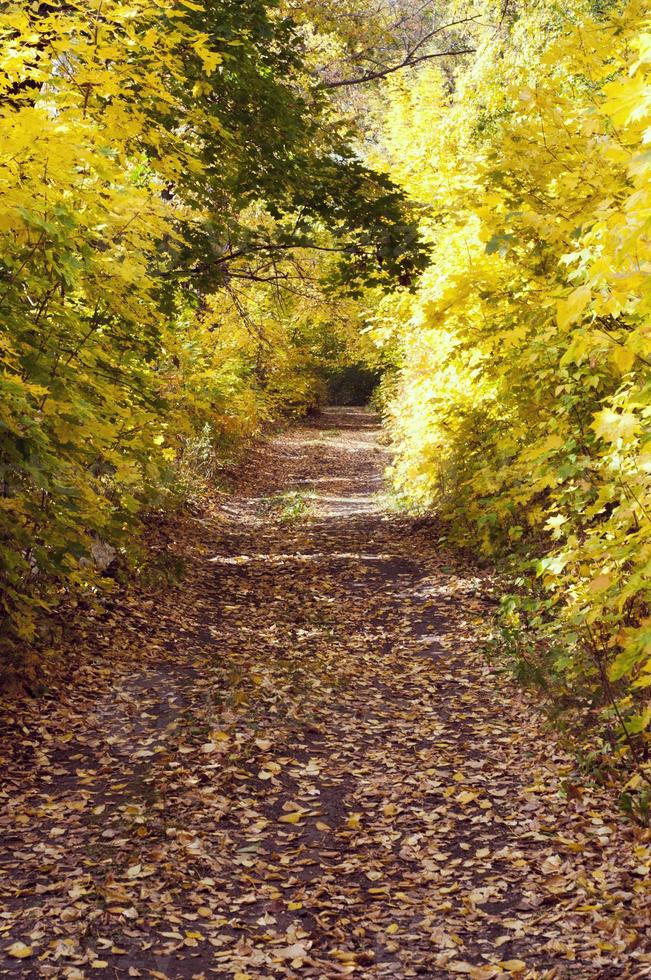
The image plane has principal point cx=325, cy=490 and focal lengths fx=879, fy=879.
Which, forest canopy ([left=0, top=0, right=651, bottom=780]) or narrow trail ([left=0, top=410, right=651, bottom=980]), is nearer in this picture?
narrow trail ([left=0, top=410, right=651, bottom=980])

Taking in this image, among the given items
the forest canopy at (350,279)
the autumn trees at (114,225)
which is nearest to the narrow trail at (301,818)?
the forest canopy at (350,279)

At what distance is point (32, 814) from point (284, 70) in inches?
315

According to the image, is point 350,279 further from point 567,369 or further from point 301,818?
point 301,818

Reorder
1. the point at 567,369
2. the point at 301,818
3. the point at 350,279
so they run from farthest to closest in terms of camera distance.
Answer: the point at 350,279
the point at 567,369
the point at 301,818

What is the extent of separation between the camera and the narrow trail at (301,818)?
367 cm

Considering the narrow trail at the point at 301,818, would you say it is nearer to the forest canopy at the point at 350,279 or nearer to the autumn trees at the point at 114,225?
the forest canopy at the point at 350,279

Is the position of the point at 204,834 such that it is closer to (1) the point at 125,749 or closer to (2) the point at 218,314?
(1) the point at 125,749

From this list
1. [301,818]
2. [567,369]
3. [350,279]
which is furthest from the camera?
[350,279]

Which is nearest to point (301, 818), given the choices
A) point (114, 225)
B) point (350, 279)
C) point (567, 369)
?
point (567, 369)

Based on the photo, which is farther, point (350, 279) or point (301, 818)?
point (350, 279)

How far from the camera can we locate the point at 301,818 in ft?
16.1

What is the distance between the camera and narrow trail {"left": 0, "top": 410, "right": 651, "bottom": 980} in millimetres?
3674

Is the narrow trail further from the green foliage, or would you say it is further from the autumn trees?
the autumn trees

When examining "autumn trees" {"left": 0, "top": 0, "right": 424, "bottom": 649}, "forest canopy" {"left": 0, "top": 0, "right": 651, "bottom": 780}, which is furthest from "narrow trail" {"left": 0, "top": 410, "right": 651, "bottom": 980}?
"autumn trees" {"left": 0, "top": 0, "right": 424, "bottom": 649}
